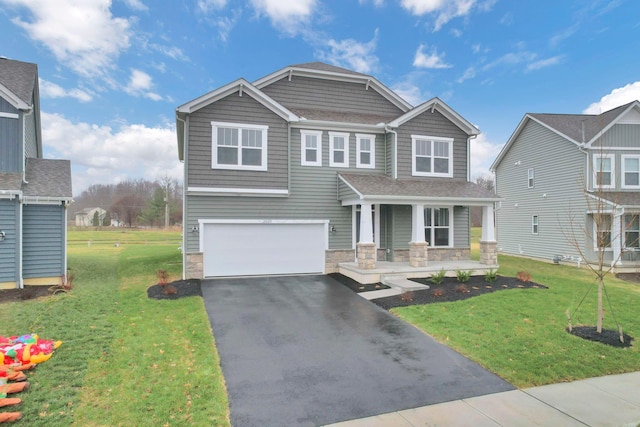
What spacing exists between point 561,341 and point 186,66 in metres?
22.5

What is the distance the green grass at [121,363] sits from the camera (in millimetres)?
4016

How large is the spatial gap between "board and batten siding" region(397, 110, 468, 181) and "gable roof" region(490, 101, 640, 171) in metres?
6.23

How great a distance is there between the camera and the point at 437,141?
592 inches

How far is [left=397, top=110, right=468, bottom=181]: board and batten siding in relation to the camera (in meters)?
14.5

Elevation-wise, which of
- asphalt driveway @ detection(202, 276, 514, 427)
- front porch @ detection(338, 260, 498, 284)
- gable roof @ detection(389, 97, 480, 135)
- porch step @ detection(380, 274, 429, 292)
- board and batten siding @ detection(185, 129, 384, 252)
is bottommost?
asphalt driveway @ detection(202, 276, 514, 427)

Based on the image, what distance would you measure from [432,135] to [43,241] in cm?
1523

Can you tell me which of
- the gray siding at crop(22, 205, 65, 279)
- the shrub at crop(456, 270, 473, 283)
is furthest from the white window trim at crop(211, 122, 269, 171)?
the shrub at crop(456, 270, 473, 283)

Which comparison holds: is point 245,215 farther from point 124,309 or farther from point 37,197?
point 37,197

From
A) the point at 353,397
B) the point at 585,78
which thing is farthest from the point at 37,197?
the point at 585,78

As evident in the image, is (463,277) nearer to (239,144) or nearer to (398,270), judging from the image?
(398,270)

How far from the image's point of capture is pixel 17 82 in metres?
12.2

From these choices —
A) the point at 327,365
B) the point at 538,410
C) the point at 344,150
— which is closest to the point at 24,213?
the point at 327,365

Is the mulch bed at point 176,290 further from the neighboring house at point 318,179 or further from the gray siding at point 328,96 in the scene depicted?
the gray siding at point 328,96

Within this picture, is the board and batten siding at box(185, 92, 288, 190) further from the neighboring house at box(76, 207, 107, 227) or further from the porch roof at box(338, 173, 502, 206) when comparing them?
the neighboring house at box(76, 207, 107, 227)
